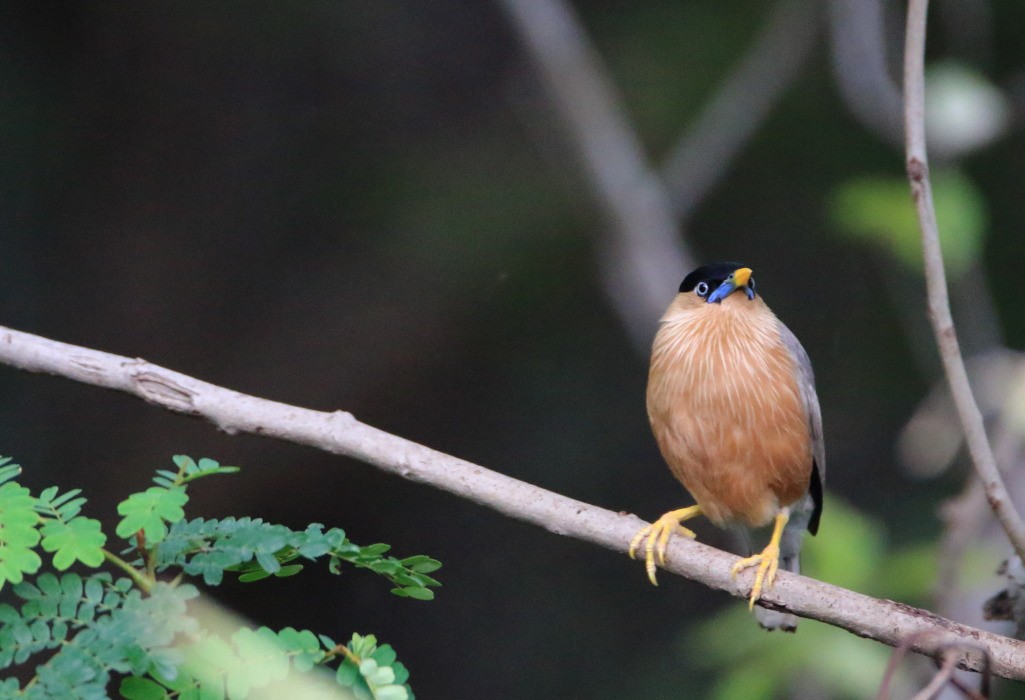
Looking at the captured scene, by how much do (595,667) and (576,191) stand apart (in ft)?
8.96

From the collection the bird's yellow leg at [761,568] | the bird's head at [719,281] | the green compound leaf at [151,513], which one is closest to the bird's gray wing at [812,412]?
the bird's head at [719,281]

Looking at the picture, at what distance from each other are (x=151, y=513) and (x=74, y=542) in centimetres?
12

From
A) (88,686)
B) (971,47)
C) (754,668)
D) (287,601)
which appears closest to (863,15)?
(971,47)

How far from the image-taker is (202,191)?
6.23 m

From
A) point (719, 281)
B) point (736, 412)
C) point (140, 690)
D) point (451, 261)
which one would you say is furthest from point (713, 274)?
point (451, 261)

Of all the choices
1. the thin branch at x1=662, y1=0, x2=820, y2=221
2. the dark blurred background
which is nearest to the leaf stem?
the dark blurred background

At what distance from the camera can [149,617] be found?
1652 millimetres

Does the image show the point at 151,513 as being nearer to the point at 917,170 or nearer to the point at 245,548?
the point at 245,548

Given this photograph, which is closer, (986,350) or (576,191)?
(986,350)

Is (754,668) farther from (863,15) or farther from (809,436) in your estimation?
(863,15)

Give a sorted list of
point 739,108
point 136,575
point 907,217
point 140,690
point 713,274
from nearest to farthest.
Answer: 1. point 140,690
2. point 136,575
3. point 713,274
4. point 907,217
5. point 739,108

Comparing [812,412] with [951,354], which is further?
[812,412]

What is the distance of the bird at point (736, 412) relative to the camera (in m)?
3.17

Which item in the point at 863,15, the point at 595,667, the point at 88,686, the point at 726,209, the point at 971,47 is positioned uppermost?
the point at 971,47
